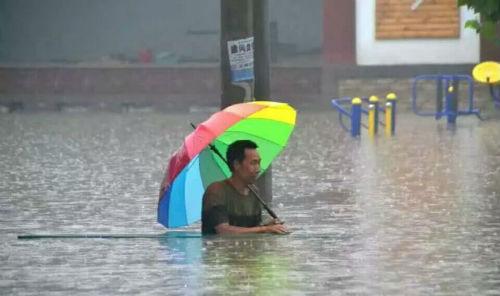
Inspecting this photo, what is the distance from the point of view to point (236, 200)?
11852mm

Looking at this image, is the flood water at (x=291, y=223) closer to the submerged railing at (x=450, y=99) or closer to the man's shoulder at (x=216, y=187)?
the man's shoulder at (x=216, y=187)

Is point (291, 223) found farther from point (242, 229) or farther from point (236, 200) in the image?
point (242, 229)

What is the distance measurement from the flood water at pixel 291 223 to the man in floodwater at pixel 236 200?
15 centimetres

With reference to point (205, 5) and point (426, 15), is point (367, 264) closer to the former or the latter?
point (426, 15)

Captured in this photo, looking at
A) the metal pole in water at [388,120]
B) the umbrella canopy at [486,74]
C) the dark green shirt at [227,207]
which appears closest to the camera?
the dark green shirt at [227,207]

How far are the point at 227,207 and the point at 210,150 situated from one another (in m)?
0.67

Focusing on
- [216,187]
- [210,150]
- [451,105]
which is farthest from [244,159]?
[451,105]

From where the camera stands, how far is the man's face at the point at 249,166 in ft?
37.9

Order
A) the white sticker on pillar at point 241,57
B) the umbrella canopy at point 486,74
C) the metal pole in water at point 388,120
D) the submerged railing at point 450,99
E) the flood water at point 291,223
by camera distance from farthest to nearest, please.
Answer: the umbrella canopy at point 486,74 < the submerged railing at point 450,99 < the metal pole in water at point 388,120 < the white sticker on pillar at point 241,57 < the flood water at point 291,223

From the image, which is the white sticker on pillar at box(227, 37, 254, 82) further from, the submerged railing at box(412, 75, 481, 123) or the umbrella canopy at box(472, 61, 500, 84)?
the umbrella canopy at box(472, 61, 500, 84)

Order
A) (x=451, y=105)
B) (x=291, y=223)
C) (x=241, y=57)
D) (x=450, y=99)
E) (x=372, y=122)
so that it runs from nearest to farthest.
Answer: (x=291, y=223) < (x=241, y=57) < (x=372, y=122) < (x=451, y=105) < (x=450, y=99)

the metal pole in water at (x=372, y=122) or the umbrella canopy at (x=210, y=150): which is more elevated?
the umbrella canopy at (x=210, y=150)

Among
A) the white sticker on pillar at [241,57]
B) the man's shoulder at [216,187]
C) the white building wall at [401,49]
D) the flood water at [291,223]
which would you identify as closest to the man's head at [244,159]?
the man's shoulder at [216,187]

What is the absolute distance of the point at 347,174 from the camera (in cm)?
1922
